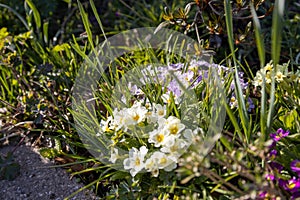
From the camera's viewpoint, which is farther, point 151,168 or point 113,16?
point 113,16

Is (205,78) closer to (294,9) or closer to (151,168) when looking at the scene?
(151,168)

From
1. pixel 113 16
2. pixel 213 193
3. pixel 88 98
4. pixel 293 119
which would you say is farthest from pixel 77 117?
pixel 113 16

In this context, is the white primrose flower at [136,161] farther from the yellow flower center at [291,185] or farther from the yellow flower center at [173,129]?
the yellow flower center at [291,185]

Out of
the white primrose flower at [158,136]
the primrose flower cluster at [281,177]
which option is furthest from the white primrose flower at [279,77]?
the white primrose flower at [158,136]

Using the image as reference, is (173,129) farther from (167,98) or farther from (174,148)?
(167,98)

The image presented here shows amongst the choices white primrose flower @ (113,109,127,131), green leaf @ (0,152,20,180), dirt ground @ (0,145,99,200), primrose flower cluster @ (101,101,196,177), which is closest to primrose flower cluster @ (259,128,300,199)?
primrose flower cluster @ (101,101,196,177)

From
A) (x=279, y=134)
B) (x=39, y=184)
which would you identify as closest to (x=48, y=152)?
(x=39, y=184)

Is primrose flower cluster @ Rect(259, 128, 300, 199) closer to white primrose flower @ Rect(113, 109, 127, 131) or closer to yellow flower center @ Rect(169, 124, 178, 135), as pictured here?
yellow flower center @ Rect(169, 124, 178, 135)

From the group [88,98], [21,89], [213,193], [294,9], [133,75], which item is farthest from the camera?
[294,9]
